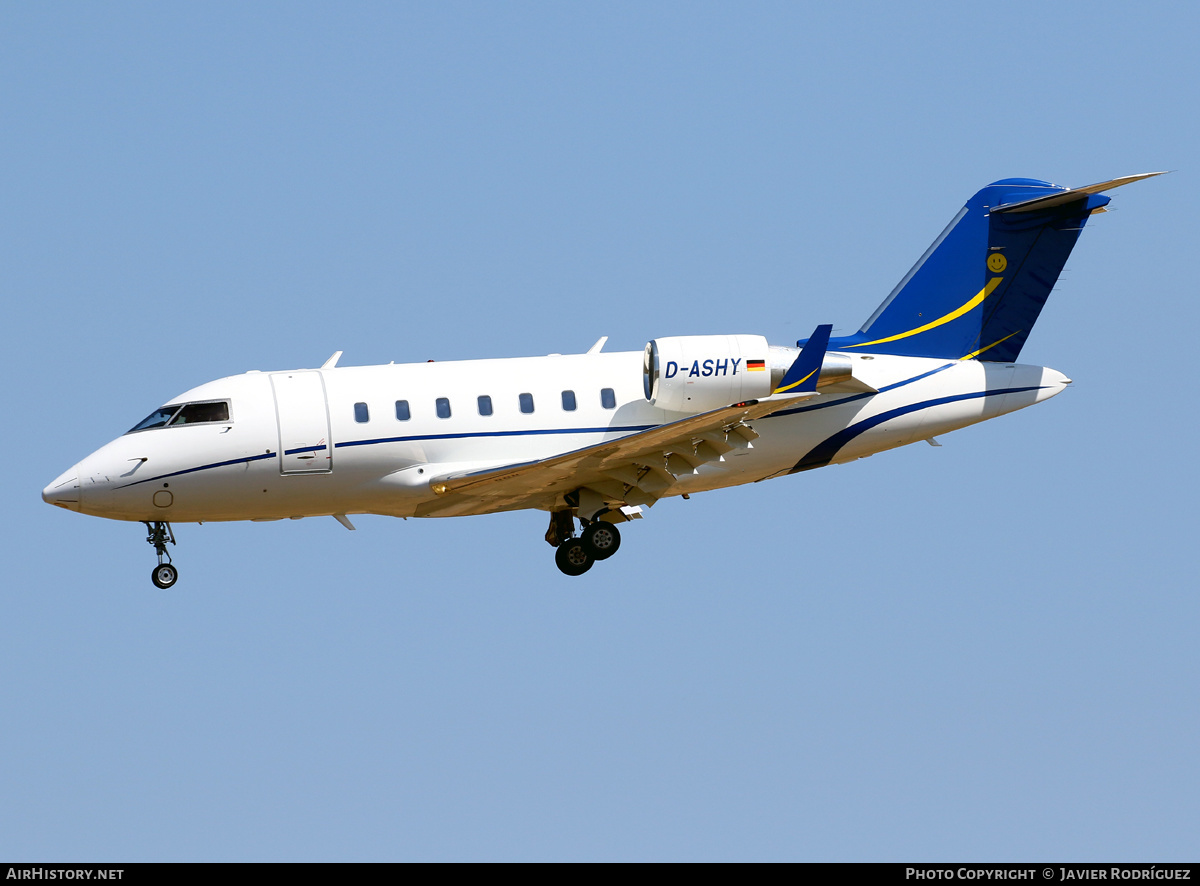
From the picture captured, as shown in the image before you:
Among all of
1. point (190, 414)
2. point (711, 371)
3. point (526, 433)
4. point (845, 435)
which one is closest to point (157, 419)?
point (190, 414)

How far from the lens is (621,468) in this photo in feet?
89.4

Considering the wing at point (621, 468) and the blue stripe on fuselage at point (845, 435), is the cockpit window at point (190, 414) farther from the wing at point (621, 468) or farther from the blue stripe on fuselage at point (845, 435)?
the blue stripe on fuselage at point (845, 435)

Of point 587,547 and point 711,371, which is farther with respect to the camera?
point 587,547

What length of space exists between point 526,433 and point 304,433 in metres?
3.65

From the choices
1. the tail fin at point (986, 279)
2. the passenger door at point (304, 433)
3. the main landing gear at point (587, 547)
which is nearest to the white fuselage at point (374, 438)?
the passenger door at point (304, 433)

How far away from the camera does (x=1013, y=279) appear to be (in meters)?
29.7

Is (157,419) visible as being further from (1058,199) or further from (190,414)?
(1058,199)

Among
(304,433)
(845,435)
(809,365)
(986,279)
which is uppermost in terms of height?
(986,279)

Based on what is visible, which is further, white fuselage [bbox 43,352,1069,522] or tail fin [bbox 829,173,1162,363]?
tail fin [bbox 829,173,1162,363]

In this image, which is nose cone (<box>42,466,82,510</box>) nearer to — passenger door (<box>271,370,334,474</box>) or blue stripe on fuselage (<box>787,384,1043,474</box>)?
passenger door (<box>271,370,334,474</box>)

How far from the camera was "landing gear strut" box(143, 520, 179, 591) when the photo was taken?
2725 centimetres

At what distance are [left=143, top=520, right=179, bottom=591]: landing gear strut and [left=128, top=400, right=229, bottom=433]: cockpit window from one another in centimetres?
168

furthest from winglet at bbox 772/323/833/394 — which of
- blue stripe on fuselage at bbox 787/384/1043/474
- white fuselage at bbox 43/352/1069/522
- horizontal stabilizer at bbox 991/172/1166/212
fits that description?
horizontal stabilizer at bbox 991/172/1166/212
